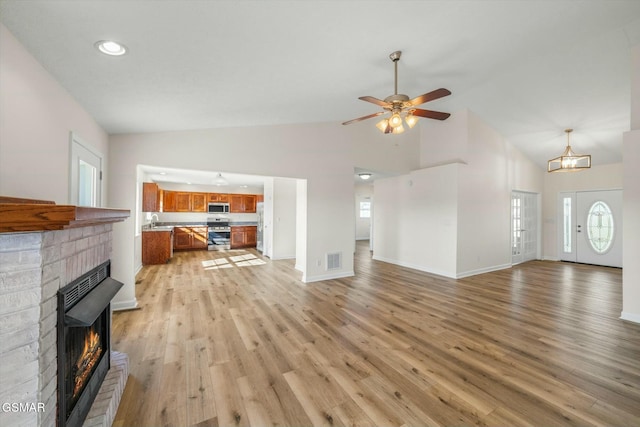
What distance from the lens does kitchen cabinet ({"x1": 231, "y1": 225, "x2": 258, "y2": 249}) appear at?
28.8 feet

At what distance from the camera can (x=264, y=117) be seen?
154 inches

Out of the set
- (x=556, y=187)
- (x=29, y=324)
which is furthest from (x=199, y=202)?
(x=556, y=187)

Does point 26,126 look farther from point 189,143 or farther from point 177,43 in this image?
point 189,143

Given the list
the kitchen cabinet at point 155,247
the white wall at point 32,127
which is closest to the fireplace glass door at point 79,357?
the white wall at point 32,127

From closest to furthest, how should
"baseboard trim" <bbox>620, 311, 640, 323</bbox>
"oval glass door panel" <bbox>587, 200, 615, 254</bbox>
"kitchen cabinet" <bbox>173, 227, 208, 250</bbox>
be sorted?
"baseboard trim" <bbox>620, 311, 640, 323</bbox> → "oval glass door panel" <bbox>587, 200, 615, 254</bbox> → "kitchen cabinet" <bbox>173, 227, 208, 250</bbox>

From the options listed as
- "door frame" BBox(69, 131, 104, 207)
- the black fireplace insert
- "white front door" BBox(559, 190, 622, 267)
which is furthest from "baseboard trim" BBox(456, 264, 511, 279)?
"door frame" BBox(69, 131, 104, 207)

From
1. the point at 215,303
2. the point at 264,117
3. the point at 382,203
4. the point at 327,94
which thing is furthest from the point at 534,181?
the point at 215,303

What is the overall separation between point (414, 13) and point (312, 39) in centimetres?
86

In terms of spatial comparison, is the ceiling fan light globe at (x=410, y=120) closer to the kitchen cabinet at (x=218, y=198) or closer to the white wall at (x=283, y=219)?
the white wall at (x=283, y=219)

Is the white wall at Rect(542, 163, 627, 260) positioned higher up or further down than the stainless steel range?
higher up

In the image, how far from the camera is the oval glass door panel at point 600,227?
6406 mm

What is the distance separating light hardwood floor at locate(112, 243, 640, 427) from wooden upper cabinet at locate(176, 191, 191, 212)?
14.6ft

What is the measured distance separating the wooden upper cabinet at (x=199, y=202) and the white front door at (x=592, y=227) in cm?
1089

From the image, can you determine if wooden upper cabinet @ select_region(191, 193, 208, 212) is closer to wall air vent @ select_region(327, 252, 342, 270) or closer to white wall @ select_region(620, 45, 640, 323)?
wall air vent @ select_region(327, 252, 342, 270)
